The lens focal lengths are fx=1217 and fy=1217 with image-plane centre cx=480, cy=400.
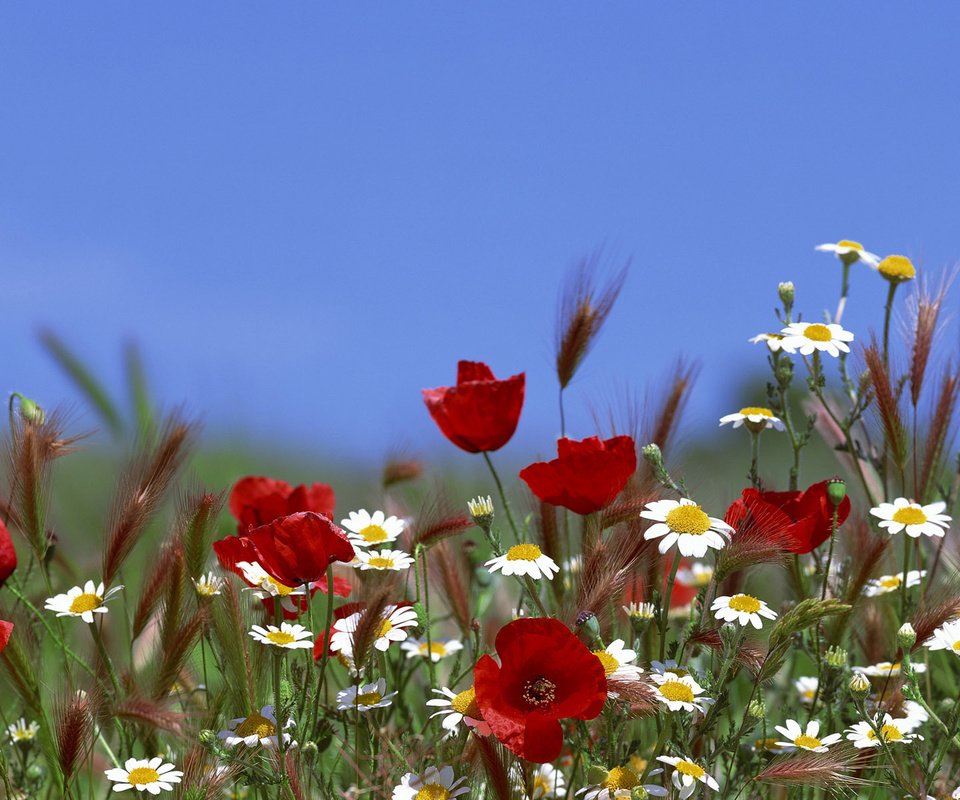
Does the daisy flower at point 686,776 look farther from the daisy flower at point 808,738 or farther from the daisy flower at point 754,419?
the daisy flower at point 754,419

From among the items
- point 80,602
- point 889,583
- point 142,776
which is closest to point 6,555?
point 80,602

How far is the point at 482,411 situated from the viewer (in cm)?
215

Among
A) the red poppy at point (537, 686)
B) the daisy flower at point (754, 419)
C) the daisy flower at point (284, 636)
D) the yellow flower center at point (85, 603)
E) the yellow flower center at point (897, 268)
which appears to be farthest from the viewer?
the yellow flower center at point (897, 268)

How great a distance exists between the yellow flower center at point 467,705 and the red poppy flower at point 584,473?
33cm

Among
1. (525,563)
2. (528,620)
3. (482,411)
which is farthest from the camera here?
(482,411)

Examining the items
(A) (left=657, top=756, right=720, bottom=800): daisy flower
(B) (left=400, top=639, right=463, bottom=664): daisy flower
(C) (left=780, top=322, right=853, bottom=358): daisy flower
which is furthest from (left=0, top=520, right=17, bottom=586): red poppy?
(C) (left=780, top=322, right=853, bottom=358): daisy flower

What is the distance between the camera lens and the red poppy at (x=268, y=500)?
2328mm

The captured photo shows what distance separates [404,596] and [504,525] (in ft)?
3.73

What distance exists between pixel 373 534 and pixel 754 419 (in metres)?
0.68

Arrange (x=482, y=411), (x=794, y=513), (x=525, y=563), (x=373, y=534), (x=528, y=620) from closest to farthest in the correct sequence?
(x=528, y=620) < (x=525, y=563) < (x=794, y=513) < (x=373, y=534) < (x=482, y=411)

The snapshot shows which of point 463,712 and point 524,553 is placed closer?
point 463,712

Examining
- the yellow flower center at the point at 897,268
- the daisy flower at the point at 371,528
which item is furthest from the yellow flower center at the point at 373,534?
the yellow flower center at the point at 897,268

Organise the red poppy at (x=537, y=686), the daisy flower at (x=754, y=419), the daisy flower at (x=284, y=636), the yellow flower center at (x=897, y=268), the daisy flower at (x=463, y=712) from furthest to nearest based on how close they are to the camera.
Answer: the yellow flower center at (x=897, y=268) → the daisy flower at (x=754, y=419) → the daisy flower at (x=284, y=636) → the daisy flower at (x=463, y=712) → the red poppy at (x=537, y=686)

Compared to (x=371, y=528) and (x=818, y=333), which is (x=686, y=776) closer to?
(x=371, y=528)
